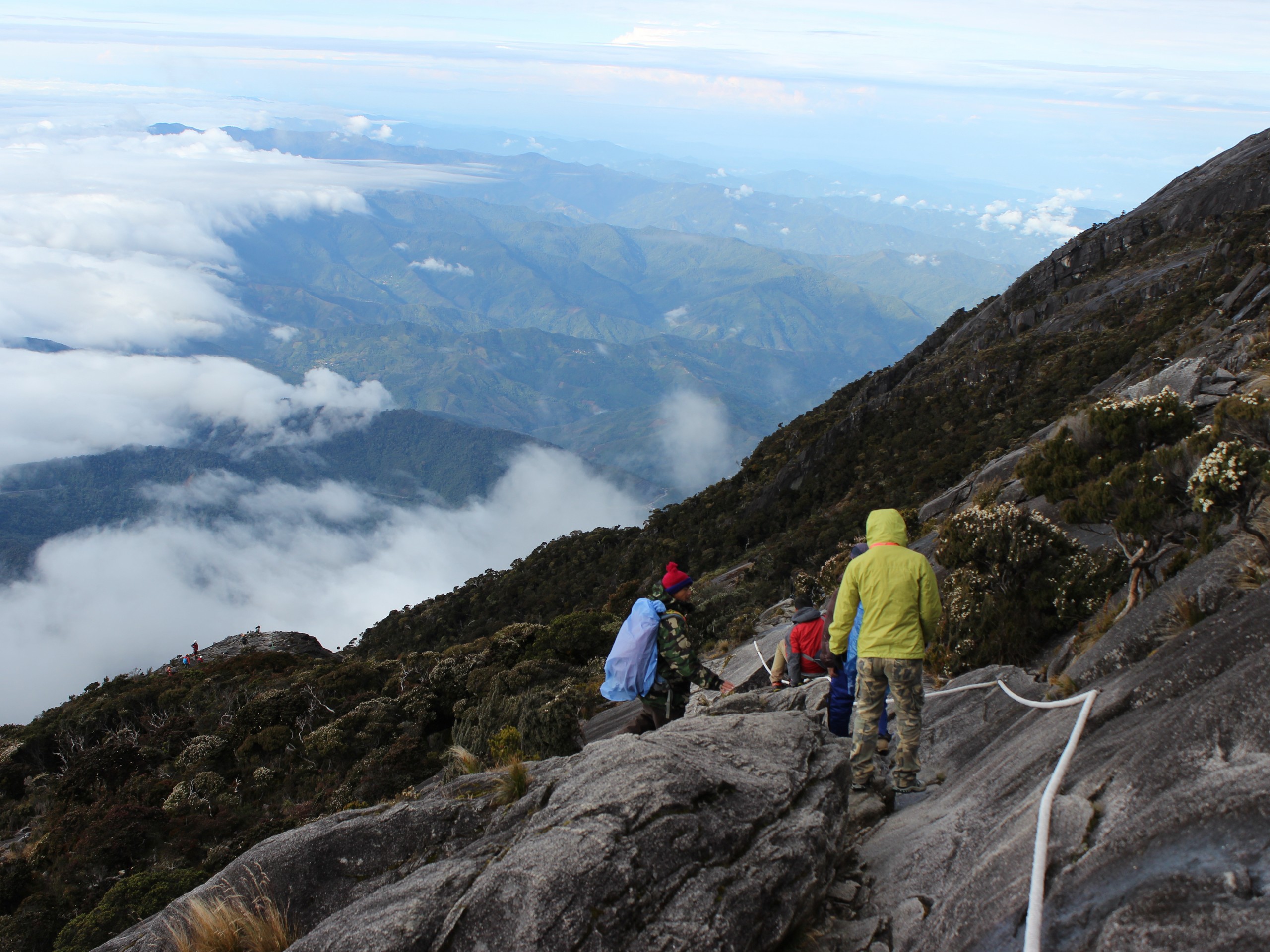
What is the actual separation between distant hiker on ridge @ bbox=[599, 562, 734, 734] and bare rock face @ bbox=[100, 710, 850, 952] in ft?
3.77

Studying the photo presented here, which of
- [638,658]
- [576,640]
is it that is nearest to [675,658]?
[638,658]

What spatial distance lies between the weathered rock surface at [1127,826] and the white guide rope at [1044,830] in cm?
7

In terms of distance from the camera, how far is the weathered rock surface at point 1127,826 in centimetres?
306

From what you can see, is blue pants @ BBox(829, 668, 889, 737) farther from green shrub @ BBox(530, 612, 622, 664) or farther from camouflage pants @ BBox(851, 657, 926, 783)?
green shrub @ BBox(530, 612, 622, 664)

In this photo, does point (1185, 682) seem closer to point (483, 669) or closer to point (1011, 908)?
point (1011, 908)

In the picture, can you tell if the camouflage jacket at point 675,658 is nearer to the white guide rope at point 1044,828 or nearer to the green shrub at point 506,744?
the white guide rope at point 1044,828

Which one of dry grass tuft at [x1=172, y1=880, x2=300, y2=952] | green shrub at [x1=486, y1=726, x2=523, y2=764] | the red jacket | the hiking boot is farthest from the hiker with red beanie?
dry grass tuft at [x1=172, y1=880, x2=300, y2=952]

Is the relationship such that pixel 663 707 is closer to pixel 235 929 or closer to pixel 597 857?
pixel 597 857

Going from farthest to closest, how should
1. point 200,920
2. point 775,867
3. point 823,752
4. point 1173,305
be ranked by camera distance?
point 1173,305 < point 823,752 < point 200,920 < point 775,867

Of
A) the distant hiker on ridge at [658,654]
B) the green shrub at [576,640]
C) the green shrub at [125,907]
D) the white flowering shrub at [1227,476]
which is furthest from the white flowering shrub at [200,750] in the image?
the white flowering shrub at [1227,476]

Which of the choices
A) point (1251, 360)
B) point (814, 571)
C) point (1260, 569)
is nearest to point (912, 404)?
point (814, 571)

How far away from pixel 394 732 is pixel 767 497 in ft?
92.9

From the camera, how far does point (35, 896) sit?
12367 mm

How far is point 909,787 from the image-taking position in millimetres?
6664
